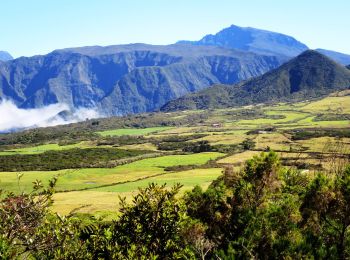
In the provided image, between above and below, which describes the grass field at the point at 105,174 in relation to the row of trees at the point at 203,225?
below

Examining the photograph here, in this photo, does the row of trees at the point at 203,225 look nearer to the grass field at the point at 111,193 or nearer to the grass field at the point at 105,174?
the grass field at the point at 111,193

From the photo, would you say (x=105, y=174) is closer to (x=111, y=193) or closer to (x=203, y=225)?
(x=111, y=193)

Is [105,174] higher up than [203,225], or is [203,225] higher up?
[203,225]

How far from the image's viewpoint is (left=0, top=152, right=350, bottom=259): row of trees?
21944mm

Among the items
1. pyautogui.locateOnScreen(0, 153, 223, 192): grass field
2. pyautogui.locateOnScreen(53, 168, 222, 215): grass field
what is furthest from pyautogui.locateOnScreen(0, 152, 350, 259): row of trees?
pyautogui.locateOnScreen(0, 153, 223, 192): grass field

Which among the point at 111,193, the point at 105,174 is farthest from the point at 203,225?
the point at 105,174

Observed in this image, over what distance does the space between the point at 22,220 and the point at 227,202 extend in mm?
29645

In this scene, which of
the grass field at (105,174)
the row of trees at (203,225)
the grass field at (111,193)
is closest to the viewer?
the row of trees at (203,225)

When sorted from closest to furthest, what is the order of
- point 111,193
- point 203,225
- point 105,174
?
point 203,225
point 111,193
point 105,174

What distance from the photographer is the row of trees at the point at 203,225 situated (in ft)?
72.0

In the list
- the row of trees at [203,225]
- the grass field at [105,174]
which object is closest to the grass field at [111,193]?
the grass field at [105,174]

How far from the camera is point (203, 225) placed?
148ft

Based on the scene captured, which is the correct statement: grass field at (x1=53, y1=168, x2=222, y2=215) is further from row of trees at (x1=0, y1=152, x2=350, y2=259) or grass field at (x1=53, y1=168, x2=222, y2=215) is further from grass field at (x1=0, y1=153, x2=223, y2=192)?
row of trees at (x1=0, y1=152, x2=350, y2=259)

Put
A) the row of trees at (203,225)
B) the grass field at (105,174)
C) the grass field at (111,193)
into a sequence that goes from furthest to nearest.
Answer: the grass field at (105,174), the grass field at (111,193), the row of trees at (203,225)
